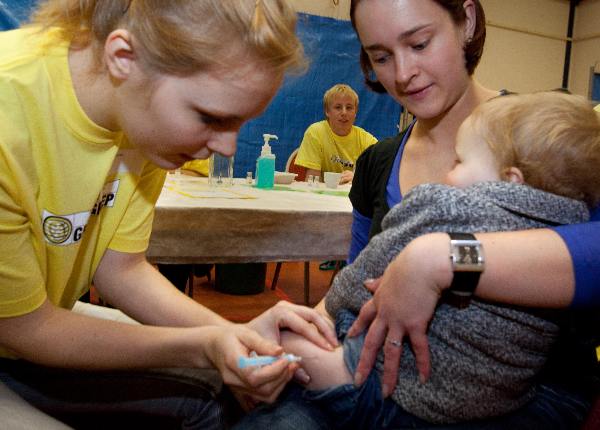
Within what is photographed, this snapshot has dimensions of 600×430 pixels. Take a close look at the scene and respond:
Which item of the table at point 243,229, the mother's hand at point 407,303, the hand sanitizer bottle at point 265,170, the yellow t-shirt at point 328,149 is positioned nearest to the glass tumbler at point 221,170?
the hand sanitizer bottle at point 265,170

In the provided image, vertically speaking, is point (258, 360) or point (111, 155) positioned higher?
point (111, 155)

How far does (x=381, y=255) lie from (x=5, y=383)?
0.77 metres

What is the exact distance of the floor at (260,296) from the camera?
3.36 metres

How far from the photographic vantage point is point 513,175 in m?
0.93

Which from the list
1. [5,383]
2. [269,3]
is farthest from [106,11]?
[5,383]

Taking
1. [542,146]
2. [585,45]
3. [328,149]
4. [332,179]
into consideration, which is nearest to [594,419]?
[542,146]

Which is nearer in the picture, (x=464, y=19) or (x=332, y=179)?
(x=464, y=19)

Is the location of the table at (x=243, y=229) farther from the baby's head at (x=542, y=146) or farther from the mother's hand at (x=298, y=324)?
the baby's head at (x=542, y=146)

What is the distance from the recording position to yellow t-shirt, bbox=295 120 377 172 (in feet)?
13.3

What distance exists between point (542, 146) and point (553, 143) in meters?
0.02

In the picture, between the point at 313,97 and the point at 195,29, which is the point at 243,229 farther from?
the point at 313,97

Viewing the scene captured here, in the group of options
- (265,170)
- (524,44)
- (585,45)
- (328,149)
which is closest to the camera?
(265,170)

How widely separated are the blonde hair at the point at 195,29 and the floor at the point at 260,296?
2.48 meters

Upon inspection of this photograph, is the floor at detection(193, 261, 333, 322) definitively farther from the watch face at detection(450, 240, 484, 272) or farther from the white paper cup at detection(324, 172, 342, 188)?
the watch face at detection(450, 240, 484, 272)
